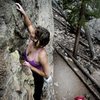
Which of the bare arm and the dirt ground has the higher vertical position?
the bare arm

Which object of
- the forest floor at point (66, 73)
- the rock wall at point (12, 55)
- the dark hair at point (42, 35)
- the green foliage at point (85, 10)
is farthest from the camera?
the green foliage at point (85, 10)

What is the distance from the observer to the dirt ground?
1014 centimetres

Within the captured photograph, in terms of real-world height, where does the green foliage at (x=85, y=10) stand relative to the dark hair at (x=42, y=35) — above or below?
below

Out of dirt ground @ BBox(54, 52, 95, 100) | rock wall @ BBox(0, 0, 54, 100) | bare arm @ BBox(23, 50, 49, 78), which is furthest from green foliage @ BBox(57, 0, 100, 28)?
bare arm @ BBox(23, 50, 49, 78)

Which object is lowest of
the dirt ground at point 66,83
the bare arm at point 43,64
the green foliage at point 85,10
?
the dirt ground at point 66,83

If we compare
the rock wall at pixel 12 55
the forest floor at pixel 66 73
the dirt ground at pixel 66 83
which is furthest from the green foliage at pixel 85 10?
the rock wall at pixel 12 55

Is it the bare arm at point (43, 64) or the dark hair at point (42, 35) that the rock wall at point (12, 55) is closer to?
the bare arm at point (43, 64)

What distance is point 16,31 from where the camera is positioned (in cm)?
534

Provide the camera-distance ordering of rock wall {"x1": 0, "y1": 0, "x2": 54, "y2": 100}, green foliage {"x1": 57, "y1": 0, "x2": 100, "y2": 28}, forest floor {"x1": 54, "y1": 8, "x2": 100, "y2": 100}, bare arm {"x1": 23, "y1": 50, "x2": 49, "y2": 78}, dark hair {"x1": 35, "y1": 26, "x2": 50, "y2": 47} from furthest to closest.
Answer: green foliage {"x1": 57, "y1": 0, "x2": 100, "y2": 28} < forest floor {"x1": 54, "y1": 8, "x2": 100, "y2": 100} < bare arm {"x1": 23, "y1": 50, "x2": 49, "y2": 78} < dark hair {"x1": 35, "y1": 26, "x2": 50, "y2": 47} < rock wall {"x1": 0, "y1": 0, "x2": 54, "y2": 100}

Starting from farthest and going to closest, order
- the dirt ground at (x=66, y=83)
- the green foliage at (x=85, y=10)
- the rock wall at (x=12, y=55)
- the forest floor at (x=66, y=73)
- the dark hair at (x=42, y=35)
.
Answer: the green foliage at (x=85, y=10) → the forest floor at (x=66, y=73) → the dirt ground at (x=66, y=83) → the dark hair at (x=42, y=35) → the rock wall at (x=12, y=55)

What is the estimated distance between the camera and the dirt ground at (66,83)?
1014 cm

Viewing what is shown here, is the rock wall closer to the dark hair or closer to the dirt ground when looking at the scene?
the dark hair

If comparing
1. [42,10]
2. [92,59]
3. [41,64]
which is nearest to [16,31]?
[41,64]

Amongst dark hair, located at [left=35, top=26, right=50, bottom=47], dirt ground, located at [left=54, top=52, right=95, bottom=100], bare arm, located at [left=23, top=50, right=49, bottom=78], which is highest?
dark hair, located at [left=35, top=26, right=50, bottom=47]
